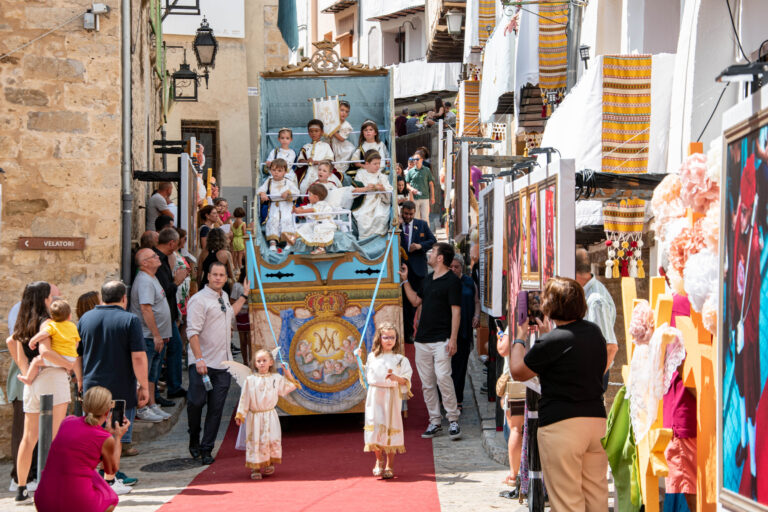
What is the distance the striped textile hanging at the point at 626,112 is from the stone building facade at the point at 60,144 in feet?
17.6

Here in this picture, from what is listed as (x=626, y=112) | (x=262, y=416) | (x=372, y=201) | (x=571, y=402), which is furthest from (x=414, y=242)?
Answer: (x=571, y=402)

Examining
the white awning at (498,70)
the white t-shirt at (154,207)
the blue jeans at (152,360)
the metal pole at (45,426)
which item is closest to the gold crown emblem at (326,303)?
the blue jeans at (152,360)

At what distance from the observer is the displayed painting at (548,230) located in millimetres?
6338

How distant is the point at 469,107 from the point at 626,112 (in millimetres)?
14770

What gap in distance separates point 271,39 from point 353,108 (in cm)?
1758

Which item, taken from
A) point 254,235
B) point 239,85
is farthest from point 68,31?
point 239,85

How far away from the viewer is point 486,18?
2097cm

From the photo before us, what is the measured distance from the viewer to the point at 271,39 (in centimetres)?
3017

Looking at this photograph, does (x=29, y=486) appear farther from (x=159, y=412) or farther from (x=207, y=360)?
(x=159, y=412)

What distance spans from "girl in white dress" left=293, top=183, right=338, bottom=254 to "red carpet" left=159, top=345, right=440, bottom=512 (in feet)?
6.48

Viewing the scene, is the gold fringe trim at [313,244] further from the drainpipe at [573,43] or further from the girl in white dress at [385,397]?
the drainpipe at [573,43]

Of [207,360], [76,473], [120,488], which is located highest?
[207,360]

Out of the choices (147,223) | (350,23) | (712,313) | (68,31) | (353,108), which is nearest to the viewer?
(712,313)

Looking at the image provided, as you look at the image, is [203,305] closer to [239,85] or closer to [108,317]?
[108,317]
